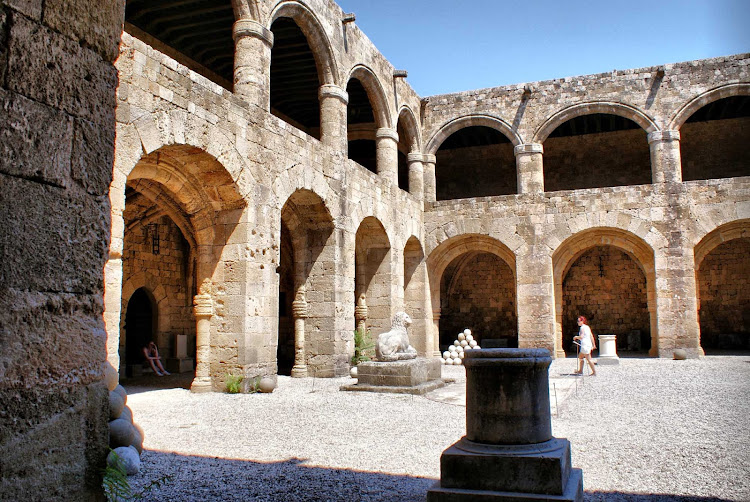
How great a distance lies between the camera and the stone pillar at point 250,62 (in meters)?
9.36

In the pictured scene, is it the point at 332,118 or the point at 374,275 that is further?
the point at 374,275

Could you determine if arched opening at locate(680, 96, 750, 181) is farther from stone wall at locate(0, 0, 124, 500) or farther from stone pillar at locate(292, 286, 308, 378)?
stone wall at locate(0, 0, 124, 500)

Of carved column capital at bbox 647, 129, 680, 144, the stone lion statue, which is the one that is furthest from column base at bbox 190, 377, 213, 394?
carved column capital at bbox 647, 129, 680, 144

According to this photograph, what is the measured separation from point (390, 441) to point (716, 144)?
17.0 metres

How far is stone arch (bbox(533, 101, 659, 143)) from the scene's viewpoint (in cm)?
1504

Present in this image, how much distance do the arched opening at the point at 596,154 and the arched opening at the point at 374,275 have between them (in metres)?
8.21

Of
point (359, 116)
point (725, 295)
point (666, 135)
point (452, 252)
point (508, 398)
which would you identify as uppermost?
point (359, 116)

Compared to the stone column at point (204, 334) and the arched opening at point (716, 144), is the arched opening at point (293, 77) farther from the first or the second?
the arched opening at point (716, 144)

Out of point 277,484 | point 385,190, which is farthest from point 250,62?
point 277,484

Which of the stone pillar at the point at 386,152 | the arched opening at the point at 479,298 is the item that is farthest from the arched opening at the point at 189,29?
the arched opening at the point at 479,298

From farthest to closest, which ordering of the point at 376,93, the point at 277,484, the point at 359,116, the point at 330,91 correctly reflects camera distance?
the point at 359,116
the point at 376,93
the point at 330,91
the point at 277,484

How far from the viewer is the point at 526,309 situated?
49.0 feet

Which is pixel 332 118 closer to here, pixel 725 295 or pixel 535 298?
pixel 535 298

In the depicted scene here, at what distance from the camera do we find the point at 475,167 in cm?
2028
